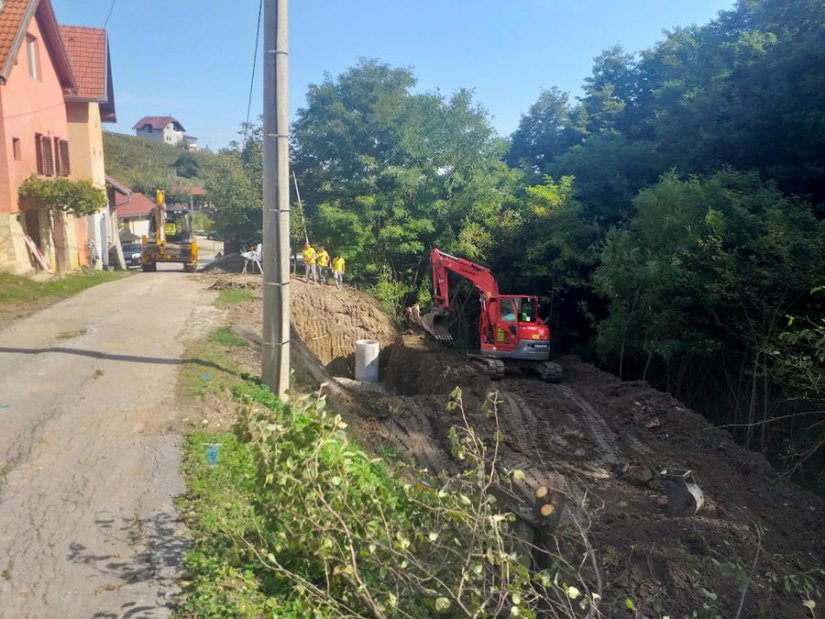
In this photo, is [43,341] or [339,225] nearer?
[43,341]

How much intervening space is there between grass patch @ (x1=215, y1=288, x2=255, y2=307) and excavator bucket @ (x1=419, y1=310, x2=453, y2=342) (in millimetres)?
5593

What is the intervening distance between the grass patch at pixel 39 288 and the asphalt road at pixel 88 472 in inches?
144

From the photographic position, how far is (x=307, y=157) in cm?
2906

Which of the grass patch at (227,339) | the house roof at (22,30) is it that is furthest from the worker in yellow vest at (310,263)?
the house roof at (22,30)

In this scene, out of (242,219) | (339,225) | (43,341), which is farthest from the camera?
(242,219)

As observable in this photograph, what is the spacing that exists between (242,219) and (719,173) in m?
21.9

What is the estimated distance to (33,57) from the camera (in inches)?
823

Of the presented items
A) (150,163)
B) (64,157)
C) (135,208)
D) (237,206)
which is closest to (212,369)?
(64,157)

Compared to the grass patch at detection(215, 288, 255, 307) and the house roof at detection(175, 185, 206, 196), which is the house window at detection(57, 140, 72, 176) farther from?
the house roof at detection(175, 185, 206, 196)

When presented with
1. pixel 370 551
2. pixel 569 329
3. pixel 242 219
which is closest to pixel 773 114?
pixel 569 329

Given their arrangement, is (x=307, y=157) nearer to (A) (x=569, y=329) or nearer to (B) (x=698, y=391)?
(A) (x=569, y=329)

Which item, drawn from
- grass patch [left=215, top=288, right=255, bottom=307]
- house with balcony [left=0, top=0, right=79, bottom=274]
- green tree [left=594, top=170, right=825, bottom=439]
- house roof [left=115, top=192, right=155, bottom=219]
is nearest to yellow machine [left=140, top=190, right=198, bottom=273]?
house with balcony [left=0, top=0, right=79, bottom=274]

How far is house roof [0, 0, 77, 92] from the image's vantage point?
58.2ft

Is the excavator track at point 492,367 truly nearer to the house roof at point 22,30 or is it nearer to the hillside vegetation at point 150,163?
the house roof at point 22,30
